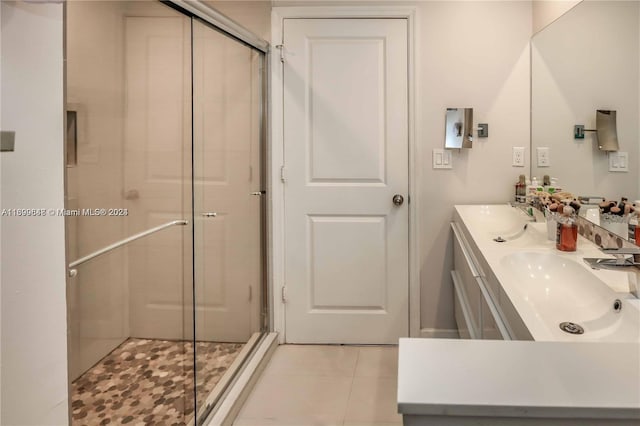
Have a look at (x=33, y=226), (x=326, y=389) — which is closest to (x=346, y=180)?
(x=326, y=389)

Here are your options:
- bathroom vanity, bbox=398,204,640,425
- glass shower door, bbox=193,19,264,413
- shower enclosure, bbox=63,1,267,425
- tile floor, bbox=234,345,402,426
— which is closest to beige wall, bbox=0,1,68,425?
shower enclosure, bbox=63,1,267,425

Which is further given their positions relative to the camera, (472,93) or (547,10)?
(472,93)

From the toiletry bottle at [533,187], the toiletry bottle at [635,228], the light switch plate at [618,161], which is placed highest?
the light switch plate at [618,161]

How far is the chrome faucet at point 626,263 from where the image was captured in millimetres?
1234

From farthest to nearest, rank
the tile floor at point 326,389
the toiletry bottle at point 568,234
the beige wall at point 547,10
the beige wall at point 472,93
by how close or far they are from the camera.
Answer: the beige wall at point 472,93, the beige wall at point 547,10, the tile floor at point 326,389, the toiletry bottle at point 568,234

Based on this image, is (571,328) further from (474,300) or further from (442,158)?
(442,158)

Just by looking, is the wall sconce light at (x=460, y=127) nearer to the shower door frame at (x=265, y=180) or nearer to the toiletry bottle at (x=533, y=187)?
the toiletry bottle at (x=533, y=187)

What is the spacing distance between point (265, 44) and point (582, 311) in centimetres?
218

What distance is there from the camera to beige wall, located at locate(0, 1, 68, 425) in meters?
0.94

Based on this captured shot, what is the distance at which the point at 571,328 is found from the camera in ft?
3.93

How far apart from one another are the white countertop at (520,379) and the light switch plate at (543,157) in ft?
6.03

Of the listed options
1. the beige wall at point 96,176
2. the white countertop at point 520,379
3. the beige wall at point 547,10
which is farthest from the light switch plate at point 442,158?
the white countertop at point 520,379

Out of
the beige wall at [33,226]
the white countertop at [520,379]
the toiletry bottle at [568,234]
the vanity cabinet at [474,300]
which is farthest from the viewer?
the toiletry bottle at [568,234]

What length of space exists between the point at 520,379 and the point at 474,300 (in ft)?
3.92
